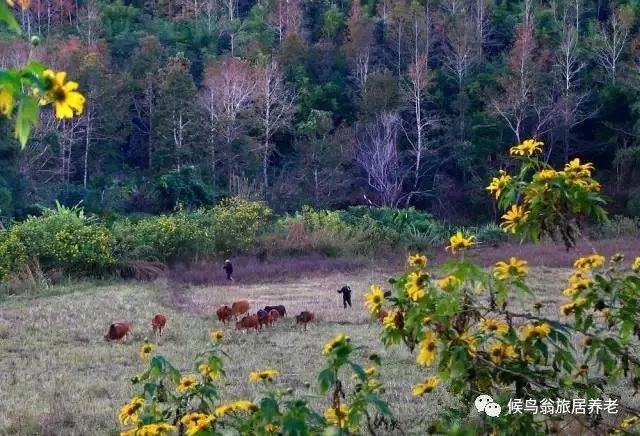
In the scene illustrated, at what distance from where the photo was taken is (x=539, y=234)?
257cm

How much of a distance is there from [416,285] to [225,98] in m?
22.3

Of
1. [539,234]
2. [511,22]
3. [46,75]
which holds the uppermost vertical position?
[511,22]

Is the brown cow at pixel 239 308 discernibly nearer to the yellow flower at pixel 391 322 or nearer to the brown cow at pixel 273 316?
the brown cow at pixel 273 316

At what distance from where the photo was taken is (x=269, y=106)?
81.4ft

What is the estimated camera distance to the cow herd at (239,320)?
320 inches

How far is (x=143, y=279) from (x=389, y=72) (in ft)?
47.4

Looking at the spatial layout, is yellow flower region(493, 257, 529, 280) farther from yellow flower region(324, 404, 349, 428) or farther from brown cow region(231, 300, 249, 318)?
brown cow region(231, 300, 249, 318)

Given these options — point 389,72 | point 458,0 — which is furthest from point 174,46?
point 458,0

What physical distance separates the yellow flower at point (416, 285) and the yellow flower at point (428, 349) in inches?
4.5

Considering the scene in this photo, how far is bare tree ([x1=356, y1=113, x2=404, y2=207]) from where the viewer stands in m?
23.6

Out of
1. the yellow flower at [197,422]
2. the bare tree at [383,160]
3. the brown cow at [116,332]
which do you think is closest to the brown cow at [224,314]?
the brown cow at [116,332]

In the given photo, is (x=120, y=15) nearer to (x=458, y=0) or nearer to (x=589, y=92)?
(x=458, y=0)

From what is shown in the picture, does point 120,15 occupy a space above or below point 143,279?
above

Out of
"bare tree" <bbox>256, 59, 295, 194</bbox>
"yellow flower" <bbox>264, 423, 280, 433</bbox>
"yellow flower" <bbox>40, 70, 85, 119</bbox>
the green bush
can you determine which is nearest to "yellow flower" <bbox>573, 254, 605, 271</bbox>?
"yellow flower" <bbox>264, 423, 280, 433</bbox>
